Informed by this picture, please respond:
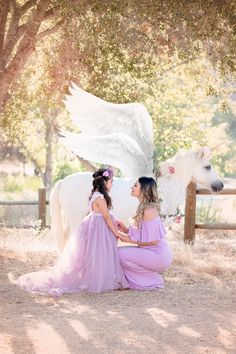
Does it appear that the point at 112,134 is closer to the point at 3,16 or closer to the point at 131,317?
the point at 3,16

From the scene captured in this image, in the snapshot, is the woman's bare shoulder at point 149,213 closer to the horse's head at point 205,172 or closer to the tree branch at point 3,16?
the horse's head at point 205,172

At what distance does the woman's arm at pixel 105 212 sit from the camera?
817 centimetres

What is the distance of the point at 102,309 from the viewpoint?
7.20 metres

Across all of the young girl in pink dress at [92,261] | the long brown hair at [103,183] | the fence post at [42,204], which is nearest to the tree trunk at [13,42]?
the long brown hair at [103,183]

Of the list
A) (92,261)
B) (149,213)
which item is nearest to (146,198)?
(149,213)

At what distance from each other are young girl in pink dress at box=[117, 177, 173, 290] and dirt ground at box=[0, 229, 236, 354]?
249 millimetres

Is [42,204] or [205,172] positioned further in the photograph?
[42,204]

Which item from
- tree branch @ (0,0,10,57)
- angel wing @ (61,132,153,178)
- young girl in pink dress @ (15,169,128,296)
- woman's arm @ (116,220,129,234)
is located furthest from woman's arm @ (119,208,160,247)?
tree branch @ (0,0,10,57)

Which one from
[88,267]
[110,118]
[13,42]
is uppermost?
[13,42]

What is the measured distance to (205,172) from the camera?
9938 millimetres

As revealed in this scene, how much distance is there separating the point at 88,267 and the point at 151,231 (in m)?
0.87

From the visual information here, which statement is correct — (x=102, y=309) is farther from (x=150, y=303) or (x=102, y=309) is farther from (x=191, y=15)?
(x=191, y=15)

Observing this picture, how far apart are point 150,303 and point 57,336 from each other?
5.60ft

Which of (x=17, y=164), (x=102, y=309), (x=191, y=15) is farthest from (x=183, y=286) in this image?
(x=17, y=164)
